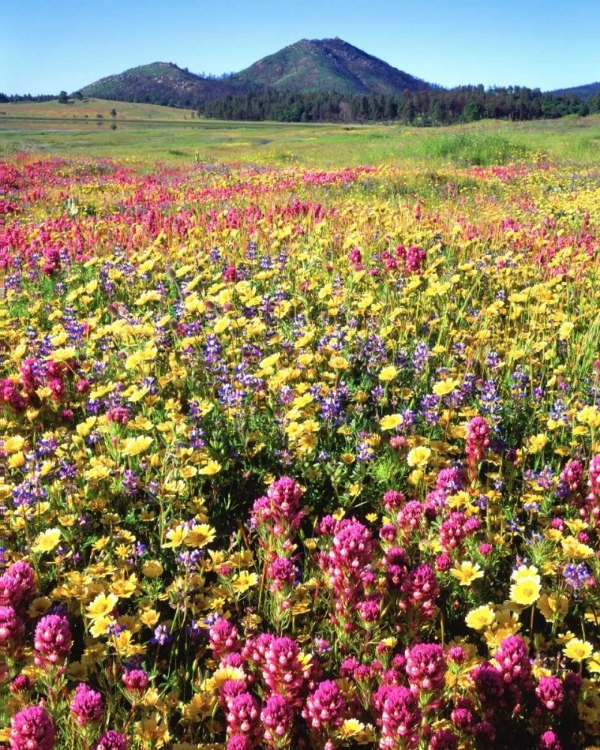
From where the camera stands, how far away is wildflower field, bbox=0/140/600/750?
81.4 inches

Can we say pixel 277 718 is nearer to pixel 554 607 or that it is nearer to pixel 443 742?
pixel 443 742

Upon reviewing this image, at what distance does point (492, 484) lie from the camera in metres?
3.62

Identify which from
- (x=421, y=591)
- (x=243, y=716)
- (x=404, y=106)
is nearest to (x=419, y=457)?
(x=421, y=591)

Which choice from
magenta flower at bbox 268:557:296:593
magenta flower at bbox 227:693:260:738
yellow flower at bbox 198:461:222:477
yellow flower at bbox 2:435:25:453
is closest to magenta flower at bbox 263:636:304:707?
magenta flower at bbox 227:693:260:738

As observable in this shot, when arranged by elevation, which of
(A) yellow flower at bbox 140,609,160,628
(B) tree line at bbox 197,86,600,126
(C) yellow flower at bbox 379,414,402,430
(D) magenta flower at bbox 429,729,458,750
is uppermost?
(B) tree line at bbox 197,86,600,126

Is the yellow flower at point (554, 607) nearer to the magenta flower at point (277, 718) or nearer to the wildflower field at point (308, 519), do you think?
the wildflower field at point (308, 519)

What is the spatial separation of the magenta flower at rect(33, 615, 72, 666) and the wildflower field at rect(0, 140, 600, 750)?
0.01m

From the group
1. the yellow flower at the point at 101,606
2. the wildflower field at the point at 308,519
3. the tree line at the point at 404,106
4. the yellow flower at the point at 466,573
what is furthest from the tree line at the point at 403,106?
the yellow flower at the point at 101,606

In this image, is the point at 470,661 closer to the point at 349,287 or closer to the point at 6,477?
the point at 6,477

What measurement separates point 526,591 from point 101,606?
176 centimetres

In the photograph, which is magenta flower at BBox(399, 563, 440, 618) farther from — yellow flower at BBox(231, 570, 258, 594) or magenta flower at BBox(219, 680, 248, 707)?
magenta flower at BBox(219, 680, 248, 707)

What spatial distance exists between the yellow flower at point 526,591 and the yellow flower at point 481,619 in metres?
0.13

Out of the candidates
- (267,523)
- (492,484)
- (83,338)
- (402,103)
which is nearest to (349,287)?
(83,338)

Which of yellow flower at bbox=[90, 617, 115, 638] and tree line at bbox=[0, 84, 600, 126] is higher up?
tree line at bbox=[0, 84, 600, 126]
